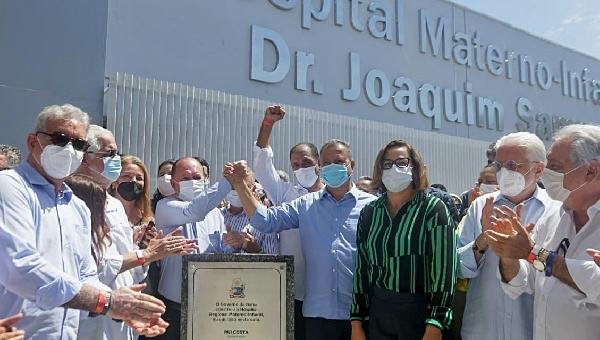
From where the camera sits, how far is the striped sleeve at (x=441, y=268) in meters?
2.77

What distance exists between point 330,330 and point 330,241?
547mm

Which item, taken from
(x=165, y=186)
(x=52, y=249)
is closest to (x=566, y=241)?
(x=52, y=249)

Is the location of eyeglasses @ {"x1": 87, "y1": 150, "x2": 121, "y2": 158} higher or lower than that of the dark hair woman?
higher

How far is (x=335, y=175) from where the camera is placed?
11.6 ft

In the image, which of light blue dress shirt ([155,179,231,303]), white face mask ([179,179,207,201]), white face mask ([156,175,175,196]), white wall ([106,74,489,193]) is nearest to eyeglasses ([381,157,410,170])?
light blue dress shirt ([155,179,231,303])

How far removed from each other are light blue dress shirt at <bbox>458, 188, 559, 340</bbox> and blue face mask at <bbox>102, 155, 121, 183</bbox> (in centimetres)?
217

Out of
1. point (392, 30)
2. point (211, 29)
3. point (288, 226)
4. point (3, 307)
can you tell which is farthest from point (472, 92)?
point (3, 307)

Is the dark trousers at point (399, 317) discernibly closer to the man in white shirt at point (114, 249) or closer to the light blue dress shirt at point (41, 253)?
A: the man in white shirt at point (114, 249)

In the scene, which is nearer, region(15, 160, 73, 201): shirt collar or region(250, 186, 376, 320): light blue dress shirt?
region(15, 160, 73, 201): shirt collar

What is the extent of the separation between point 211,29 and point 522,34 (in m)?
11.3

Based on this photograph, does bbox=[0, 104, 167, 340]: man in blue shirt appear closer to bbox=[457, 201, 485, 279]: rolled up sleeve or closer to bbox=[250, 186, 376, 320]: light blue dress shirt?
bbox=[250, 186, 376, 320]: light blue dress shirt

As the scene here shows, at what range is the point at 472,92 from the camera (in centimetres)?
1518

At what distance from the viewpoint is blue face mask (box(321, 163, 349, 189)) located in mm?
3524

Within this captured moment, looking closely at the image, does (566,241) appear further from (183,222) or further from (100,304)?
(183,222)
